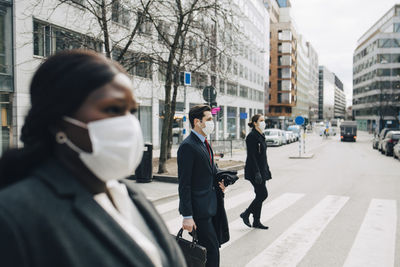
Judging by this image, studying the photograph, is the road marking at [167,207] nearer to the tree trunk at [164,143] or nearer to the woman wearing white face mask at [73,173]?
the tree trunk at [164,143]

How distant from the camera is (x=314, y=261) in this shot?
5113 mm

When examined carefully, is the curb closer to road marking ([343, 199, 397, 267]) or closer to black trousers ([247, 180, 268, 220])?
black trousers ([247, 180, 268, 220])

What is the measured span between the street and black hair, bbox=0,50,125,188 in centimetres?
423

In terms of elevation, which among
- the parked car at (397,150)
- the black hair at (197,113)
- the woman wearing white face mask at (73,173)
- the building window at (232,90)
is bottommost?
the parked car at (397,150)

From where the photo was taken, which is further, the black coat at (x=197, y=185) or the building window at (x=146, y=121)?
the building window at (x=146, y=121)

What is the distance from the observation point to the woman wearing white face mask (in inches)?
42.9

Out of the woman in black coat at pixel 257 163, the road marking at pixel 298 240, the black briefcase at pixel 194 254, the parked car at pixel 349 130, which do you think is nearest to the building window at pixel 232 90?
the parked car at pixel 349 130

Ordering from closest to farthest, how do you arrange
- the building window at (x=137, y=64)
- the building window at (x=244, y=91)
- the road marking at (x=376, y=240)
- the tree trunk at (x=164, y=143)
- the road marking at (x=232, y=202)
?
the road marking at (x=376, y=240)
the road marking at (x=232, y=202)
the building window at (x=137, y=64)
the tree trunk at (x=164, y=143)
the building window at (x=244, y=91)

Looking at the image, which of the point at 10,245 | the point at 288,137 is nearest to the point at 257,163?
the point at 10,245

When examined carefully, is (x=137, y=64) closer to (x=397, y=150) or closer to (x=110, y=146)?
(x=110, y=146)

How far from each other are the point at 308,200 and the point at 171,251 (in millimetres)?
8599

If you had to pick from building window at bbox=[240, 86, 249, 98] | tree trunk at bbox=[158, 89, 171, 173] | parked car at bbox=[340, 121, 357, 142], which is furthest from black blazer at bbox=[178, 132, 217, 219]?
building window at bbox=[240, 86, 249, 98]

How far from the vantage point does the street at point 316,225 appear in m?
5.28

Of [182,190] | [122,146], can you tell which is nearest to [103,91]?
[122,146]
